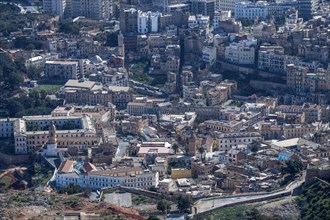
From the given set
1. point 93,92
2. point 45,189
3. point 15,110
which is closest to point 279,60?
point 93,92

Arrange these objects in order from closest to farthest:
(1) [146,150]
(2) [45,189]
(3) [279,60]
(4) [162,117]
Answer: (2) [45,189] < (1) [146,150] < (4) [162,117] < (3) [279,60]

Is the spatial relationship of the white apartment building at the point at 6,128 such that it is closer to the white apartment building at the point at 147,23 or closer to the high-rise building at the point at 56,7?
the white apartment building at the point at 147,23

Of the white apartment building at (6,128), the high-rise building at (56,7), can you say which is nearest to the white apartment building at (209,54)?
the white apartment building at (6,128)

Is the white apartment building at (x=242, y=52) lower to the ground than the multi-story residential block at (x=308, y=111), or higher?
higher

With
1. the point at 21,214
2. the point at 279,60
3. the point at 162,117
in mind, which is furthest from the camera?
the point at 279,60

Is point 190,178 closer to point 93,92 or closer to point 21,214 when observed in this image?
point 21,214

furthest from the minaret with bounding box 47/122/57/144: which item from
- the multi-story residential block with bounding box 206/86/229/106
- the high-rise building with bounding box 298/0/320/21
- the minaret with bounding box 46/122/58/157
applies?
the high-rise building with bounding box 298/0/320/21
